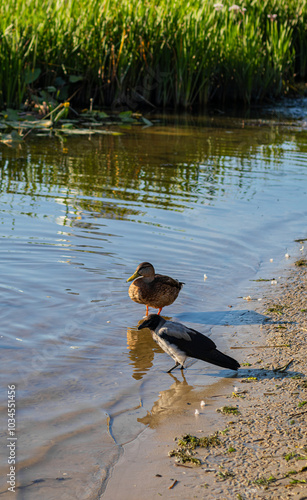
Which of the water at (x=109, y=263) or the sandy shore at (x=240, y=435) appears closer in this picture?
the sandy shore at (x=240, y=435)

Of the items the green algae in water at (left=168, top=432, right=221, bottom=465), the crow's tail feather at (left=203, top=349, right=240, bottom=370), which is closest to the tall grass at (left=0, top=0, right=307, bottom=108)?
the crow's tail feather at (left=203, top=349, right=240, bottom=370)

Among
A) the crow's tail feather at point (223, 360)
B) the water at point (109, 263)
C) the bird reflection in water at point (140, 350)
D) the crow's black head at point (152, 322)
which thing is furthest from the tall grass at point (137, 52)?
the crow's tail feather at point (223, 360)

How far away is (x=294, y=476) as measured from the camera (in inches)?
114

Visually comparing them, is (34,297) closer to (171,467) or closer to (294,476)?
(171,467)

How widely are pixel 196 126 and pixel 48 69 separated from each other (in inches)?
137

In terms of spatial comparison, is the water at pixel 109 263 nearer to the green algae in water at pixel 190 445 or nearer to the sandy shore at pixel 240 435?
the sandy shore at pixel 240 435

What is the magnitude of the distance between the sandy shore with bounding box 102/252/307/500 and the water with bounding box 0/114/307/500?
116mm

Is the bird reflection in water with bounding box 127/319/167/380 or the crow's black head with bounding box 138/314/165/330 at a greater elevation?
the crow's black head with bounding box 138/314/165/330

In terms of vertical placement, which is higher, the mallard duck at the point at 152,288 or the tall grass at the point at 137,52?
the tall grass at the point at 137,52

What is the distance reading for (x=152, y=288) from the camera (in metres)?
4.90

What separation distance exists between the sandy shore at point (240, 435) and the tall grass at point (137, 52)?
986cm

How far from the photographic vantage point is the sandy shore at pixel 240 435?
9.32 feet

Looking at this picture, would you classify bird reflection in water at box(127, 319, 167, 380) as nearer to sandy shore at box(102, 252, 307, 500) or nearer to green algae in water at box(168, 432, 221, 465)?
sandy shore at box(102, 252, 307, 500)

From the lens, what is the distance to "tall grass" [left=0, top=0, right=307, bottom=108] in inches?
510
